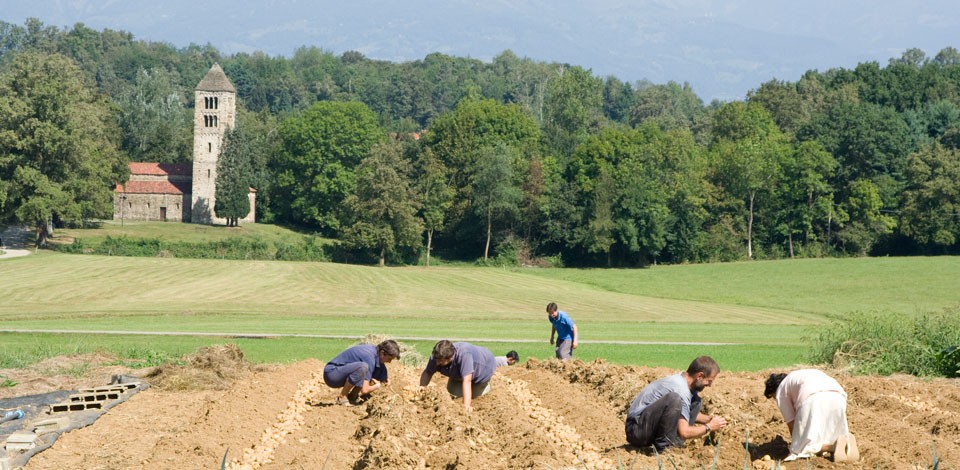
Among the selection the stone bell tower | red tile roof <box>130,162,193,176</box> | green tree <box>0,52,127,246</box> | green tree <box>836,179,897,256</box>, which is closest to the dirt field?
green tree <box>0,52,127,246</box>

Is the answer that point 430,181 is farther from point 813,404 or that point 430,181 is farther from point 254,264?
point 813,404

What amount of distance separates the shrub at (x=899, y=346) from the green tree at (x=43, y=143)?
6481 centimetres

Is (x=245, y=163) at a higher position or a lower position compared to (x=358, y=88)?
lower

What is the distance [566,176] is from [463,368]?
81.3 metres

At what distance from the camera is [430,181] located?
306 feet

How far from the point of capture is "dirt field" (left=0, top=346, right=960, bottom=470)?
14.0 m

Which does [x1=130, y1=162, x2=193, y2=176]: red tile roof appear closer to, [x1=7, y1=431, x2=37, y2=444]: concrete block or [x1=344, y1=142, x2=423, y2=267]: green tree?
[x1=344, y1=142, x2=423, y2=267]: green tree

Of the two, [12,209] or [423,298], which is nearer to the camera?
[423,298]

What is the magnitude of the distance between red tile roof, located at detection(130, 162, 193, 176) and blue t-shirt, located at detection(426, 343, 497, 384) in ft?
313

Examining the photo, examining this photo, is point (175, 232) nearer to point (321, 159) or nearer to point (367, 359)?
point (321, 159)

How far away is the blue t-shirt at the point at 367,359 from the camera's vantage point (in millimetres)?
18406

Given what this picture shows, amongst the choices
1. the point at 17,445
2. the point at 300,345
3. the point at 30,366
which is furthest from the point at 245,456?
the point at 300,345

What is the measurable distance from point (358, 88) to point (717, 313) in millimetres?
138085

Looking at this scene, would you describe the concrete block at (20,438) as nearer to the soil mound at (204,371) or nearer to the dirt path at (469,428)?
the dirt path at (469,428)
